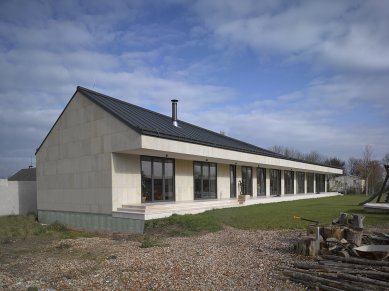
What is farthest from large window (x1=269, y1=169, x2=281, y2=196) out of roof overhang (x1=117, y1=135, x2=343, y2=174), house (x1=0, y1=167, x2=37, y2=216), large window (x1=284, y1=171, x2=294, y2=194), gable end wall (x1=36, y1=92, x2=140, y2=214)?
house (x1=0, y1=167, x2=37, y2=216)

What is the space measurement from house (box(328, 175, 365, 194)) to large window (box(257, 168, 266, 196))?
20.1 m

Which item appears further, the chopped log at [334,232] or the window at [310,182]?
the window at [310,182]

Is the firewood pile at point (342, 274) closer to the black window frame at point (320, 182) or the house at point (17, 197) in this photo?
the house at point (17, 197)

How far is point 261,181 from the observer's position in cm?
2950

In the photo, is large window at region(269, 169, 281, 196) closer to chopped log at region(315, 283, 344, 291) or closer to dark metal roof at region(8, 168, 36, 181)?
dark metal roof at region(8, 168, 36, 181)

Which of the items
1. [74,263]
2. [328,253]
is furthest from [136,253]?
[328,253]

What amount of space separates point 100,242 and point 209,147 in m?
9.29

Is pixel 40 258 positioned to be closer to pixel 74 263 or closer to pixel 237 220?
pixel 74 263

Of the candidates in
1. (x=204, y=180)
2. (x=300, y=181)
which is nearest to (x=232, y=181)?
(x=204, y=180)

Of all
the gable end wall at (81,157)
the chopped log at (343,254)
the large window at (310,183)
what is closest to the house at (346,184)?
the large window at (310,183)

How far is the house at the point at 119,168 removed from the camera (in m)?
16.0

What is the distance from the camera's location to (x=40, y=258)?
9.34 m

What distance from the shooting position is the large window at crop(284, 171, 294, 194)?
33.8 meters

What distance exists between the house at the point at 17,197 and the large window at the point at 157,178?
11566mm
